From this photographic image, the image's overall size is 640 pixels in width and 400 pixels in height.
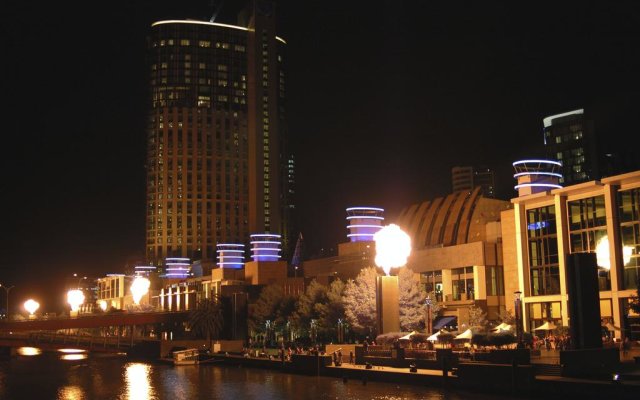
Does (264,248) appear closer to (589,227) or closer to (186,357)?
(186,357)

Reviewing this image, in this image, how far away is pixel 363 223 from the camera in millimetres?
120312

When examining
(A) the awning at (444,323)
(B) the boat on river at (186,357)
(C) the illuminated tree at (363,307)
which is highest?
(C) the illuminated tree at (363,307)

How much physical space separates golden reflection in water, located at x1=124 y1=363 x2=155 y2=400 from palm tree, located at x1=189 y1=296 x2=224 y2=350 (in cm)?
1608

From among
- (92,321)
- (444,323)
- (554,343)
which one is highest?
(92,321)

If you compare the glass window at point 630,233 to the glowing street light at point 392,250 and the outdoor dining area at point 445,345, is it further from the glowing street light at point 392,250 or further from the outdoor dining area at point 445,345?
the glowing street light at point 392,250

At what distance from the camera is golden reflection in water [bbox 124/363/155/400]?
59972 mm

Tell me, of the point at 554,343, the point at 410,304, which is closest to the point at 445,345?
the point at 554,343

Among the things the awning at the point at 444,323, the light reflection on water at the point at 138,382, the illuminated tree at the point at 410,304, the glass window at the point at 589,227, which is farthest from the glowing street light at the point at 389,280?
the awning at the point at 444,323

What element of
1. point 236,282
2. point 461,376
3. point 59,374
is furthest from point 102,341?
point 461,376

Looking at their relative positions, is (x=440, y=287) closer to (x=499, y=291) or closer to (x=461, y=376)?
(x=499, y=291)

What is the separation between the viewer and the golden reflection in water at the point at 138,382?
60.0 meters

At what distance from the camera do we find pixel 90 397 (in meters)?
60.7

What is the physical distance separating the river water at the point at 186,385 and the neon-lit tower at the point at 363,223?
127 feet

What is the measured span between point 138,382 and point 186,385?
7431mm
